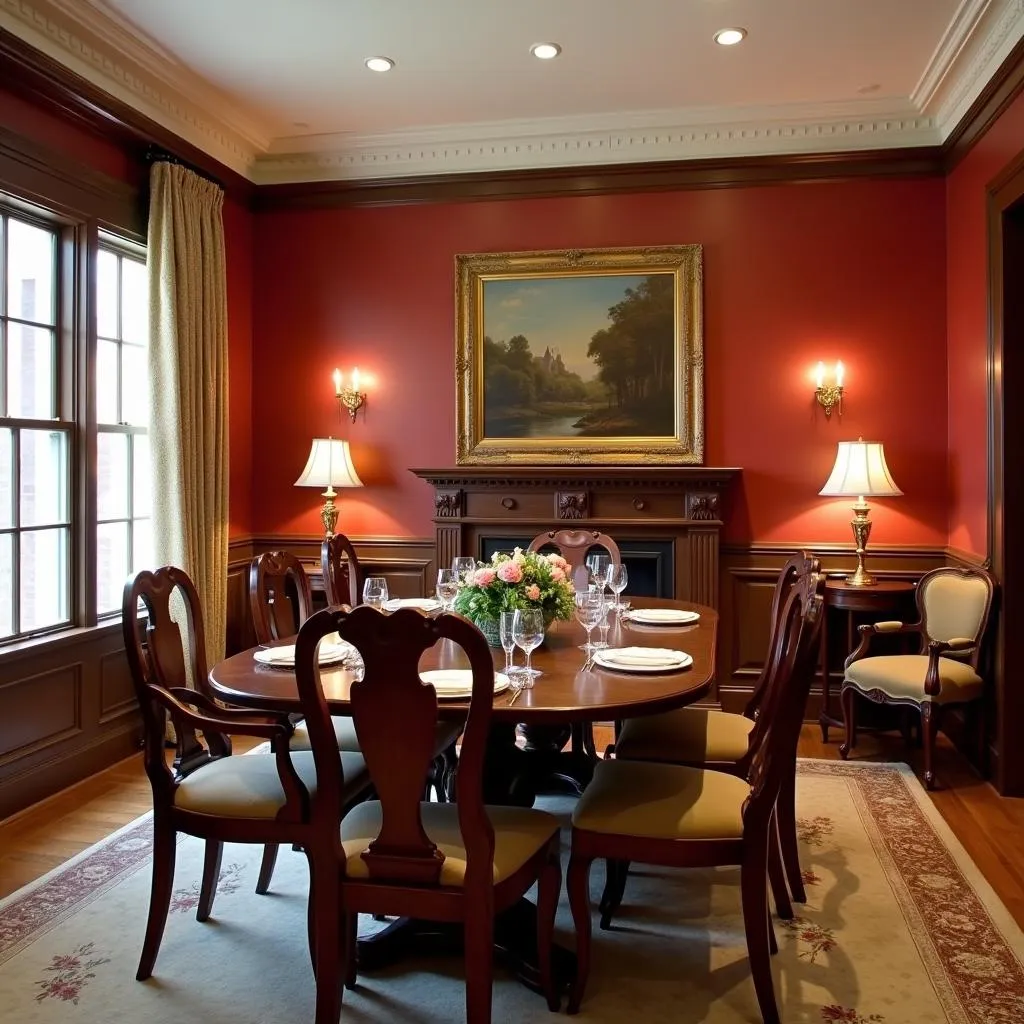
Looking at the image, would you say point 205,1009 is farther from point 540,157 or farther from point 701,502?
point 540,157

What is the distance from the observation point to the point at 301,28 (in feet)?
13.2

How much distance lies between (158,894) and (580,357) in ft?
11.9

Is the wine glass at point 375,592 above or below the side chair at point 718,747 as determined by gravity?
above

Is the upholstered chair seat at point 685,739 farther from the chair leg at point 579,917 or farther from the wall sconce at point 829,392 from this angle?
the wall sconce at point 829,392

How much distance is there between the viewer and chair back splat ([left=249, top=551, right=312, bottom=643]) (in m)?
3.10

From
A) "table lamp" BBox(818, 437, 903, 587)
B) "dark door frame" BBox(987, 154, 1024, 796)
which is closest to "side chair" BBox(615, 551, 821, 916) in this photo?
"dark door frame" BBox(987, 154, 1024, 796)

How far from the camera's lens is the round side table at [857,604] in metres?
4.54

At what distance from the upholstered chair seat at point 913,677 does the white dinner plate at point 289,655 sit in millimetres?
2572

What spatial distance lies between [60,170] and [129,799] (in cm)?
265

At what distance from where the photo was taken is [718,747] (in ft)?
9.48

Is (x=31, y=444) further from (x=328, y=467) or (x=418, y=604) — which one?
(x=418, y=604)

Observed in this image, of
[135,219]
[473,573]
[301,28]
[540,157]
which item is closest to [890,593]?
[473,573]

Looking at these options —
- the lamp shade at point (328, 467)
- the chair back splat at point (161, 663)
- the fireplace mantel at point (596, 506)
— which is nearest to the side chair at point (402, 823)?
the chair back splat at point (161, 663)

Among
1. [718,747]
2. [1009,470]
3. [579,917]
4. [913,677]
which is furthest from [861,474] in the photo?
[579,917]
